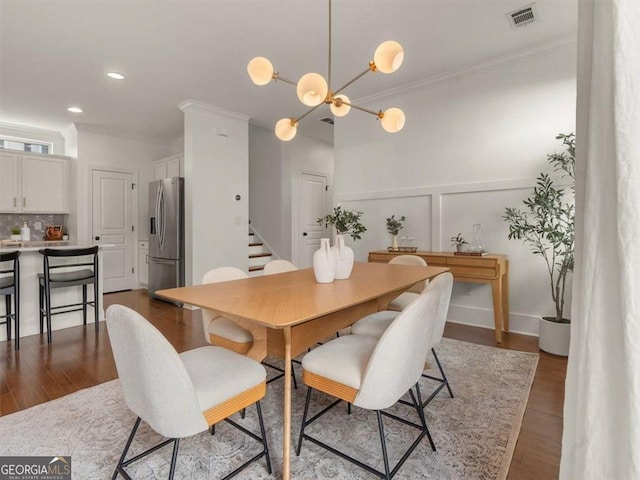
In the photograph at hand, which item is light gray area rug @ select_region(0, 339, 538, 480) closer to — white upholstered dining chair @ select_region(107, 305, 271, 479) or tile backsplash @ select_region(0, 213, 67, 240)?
white upholstered dining chair @ select_region(107, 305, 271, 479)

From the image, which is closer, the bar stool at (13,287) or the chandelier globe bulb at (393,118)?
the chandelier globe bulb at (393,118)

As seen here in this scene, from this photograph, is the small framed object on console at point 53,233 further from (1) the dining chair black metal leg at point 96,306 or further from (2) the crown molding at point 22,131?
(1) the dining chair black metal leg at point 96,306

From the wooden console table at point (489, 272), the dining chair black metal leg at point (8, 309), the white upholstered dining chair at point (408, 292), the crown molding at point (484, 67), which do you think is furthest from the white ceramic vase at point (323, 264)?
the dining chair black metal leg at point (8, 309)

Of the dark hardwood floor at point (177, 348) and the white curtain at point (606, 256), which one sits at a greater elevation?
the white curtain at point (606, 256)

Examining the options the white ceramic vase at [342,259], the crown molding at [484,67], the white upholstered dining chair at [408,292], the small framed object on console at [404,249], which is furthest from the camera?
the small framed object on console at [404,249]

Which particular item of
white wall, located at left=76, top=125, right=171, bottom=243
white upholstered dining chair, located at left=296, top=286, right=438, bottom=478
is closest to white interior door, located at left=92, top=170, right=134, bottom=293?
white wall, located at left=76, top=125, right=171, bottom=243

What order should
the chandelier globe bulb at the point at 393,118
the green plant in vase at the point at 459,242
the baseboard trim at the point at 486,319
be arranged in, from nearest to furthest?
the chandelier globe bulb at the point at 393,118 → the baseboard trim at the point at 486,319 → the green plant in vase at the point at 459,242

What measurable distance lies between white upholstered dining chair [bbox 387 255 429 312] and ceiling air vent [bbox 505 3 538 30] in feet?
6.94

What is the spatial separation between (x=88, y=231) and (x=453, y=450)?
6073 mm

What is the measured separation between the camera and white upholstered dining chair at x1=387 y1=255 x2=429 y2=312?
8.36 feet

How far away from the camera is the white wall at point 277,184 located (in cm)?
597

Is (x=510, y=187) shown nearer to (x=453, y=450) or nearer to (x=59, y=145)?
(x=453, y=450)

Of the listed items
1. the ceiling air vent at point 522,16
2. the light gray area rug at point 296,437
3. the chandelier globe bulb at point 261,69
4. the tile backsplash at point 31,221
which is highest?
the ceiling air vent at point 522,16

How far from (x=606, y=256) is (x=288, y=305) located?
107 centimetres
